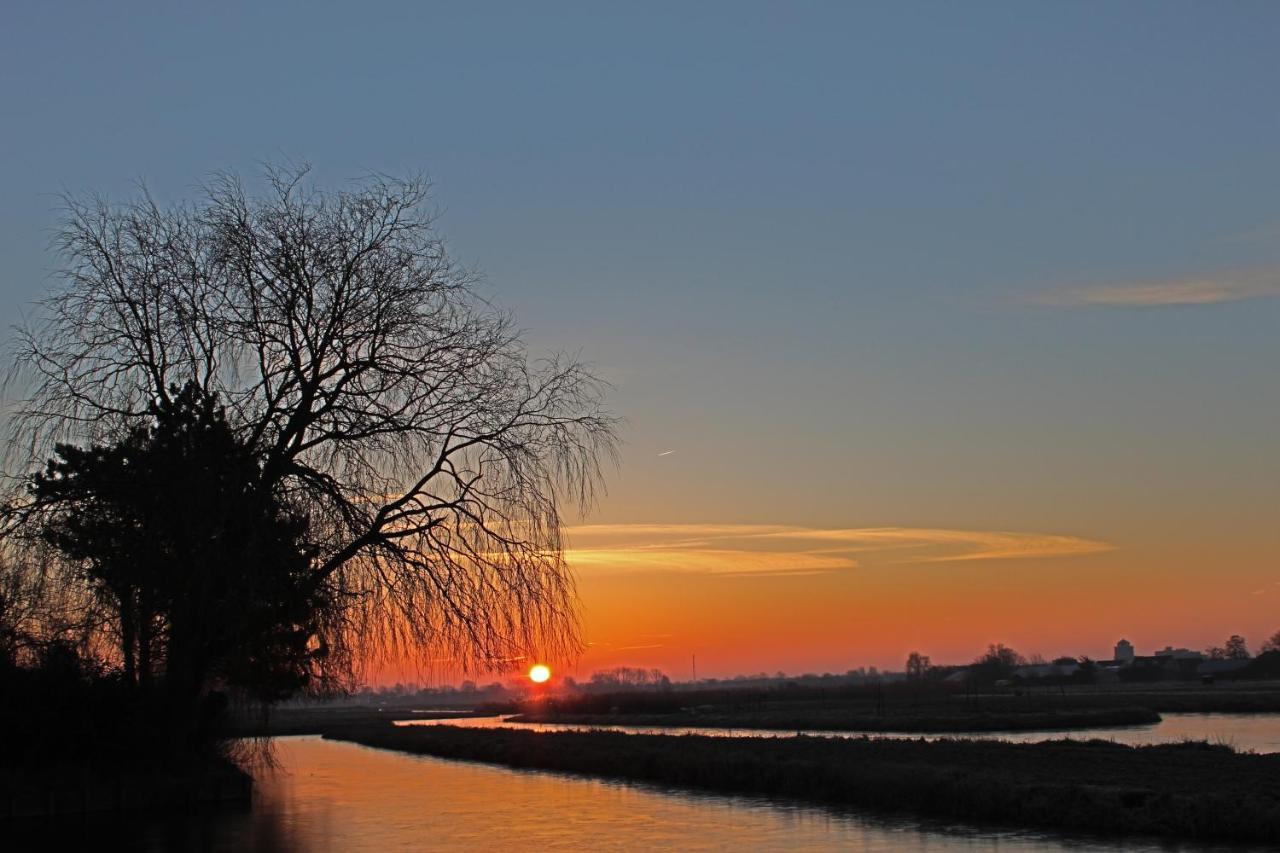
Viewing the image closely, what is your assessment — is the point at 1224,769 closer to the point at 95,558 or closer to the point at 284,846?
the point at 284,846

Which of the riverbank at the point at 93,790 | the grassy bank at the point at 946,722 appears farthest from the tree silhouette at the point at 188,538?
the grassy bank at the point at 946,722

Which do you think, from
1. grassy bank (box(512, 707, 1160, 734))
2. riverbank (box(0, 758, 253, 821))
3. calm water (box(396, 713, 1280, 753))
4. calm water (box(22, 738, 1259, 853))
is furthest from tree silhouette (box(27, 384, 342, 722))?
grassy bank (box(512, 707, 1160, 734))

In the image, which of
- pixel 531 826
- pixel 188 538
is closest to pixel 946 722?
pixel 531 826

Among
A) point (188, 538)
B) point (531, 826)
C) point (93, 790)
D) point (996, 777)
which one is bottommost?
point (531, 826)

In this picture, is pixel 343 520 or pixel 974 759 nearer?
pixel 343 520

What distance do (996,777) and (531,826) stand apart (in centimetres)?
875

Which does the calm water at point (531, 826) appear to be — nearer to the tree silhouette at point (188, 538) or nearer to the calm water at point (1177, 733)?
the tree silhouette at point (188, 538)

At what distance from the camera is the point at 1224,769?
24.8m

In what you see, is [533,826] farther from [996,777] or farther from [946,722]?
[946,722]

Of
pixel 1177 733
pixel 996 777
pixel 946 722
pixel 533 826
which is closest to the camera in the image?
pixel 533 826

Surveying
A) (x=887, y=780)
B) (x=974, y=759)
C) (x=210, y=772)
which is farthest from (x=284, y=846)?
(x=974, y=759)

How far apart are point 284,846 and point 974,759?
52.5ft

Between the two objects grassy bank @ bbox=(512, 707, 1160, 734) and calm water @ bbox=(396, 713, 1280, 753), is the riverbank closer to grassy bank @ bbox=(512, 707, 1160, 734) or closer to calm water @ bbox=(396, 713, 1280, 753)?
calm water @ bbox=(396, 713, 1280, 753)

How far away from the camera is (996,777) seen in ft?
79.6
